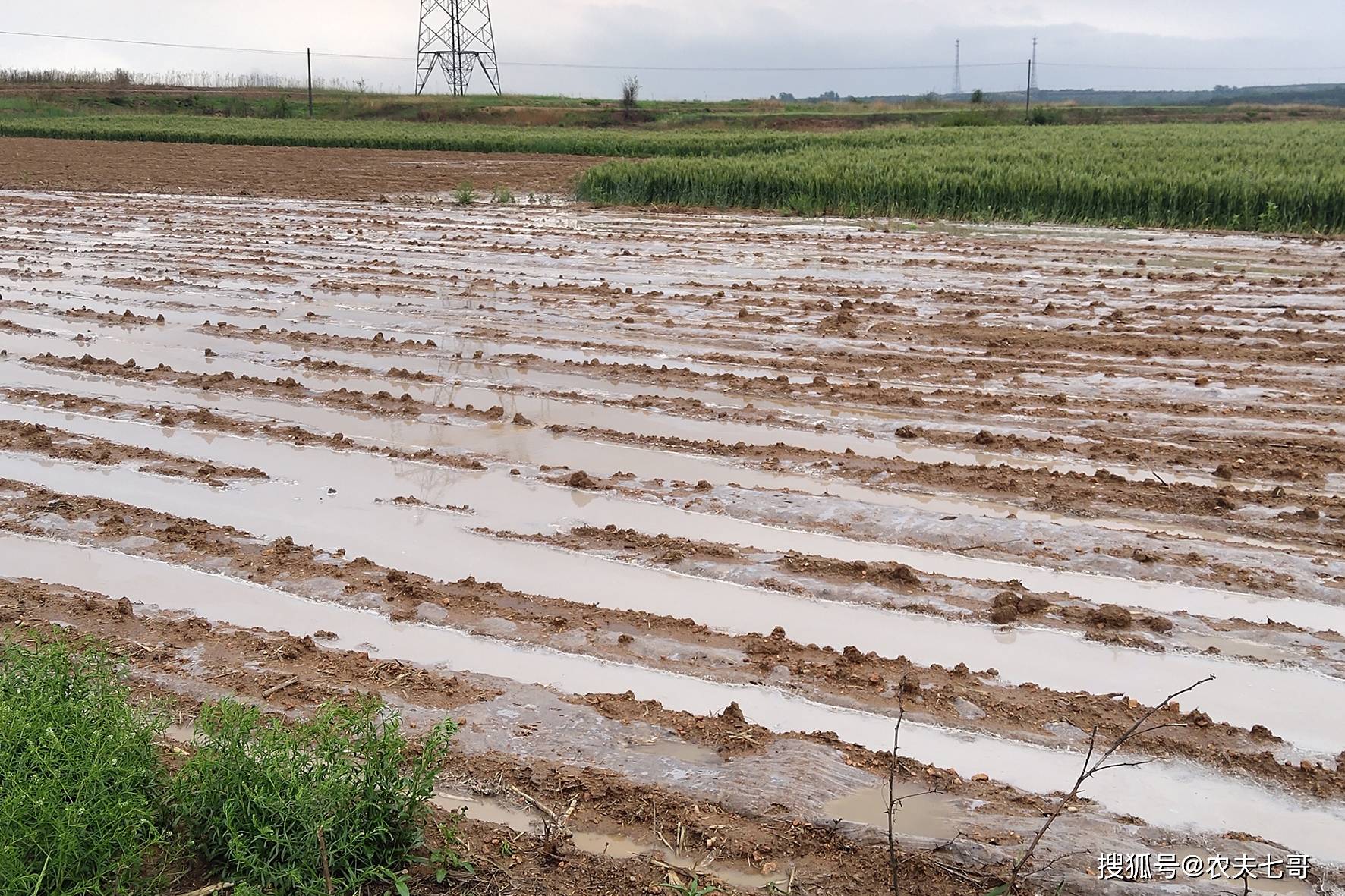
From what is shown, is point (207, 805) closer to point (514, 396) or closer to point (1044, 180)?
point (514, 396)

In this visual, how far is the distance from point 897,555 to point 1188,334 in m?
5.63

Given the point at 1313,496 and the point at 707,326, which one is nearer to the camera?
the point at 1313,496

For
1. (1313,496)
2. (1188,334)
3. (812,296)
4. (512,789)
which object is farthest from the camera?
(812,296)

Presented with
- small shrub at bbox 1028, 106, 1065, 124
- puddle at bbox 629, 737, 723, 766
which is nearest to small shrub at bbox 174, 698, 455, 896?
puddle at bbox 629, 737, 723, 766

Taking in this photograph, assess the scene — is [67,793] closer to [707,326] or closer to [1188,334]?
[707,326]

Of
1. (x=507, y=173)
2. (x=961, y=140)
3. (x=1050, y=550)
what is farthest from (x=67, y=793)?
(x=961, y=140)

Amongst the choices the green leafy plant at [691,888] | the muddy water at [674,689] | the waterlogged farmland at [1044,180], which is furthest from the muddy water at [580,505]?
the waterlogged farmland at [1044,180]

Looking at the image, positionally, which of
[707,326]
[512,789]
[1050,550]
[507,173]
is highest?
[507,173]

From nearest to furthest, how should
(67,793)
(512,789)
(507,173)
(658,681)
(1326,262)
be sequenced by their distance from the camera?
(67,793) < (512,789) < (658,681) < (1326,262) < (507,173)

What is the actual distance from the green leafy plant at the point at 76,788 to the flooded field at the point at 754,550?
0.53 meters

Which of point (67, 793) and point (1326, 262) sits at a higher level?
point (1326, 262)

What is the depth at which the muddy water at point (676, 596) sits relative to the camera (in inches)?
162

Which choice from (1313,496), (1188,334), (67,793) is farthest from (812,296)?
(67,793)

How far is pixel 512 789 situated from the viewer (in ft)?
11.6
